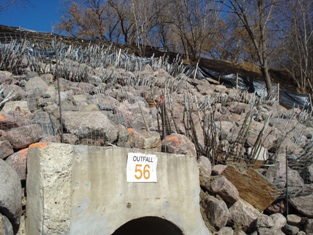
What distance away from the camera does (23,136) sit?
157 inches

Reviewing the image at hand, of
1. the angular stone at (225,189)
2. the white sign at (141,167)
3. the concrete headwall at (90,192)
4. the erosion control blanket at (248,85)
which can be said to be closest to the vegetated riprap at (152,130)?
the angular stone at (225,189)

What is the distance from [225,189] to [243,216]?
46cm

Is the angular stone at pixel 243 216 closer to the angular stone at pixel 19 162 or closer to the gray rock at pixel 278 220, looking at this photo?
the gray rock at pixel 278 220

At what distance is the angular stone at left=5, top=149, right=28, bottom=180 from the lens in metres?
3.53

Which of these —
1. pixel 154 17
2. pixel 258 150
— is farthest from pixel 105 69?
pixel 154 17

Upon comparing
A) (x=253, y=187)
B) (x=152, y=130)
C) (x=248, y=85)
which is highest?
(x=248, y=85)

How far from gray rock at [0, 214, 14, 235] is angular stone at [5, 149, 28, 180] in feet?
1.68

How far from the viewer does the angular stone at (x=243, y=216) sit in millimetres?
5230

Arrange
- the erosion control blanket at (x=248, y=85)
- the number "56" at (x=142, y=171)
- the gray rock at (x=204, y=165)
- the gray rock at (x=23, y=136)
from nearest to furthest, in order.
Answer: the gray rock at (x=23, y=136) < the number "56" at (x=142, y=171) < the gray rock at (x=204, y=165) < the erosion control blanket at (x=248, y=85)

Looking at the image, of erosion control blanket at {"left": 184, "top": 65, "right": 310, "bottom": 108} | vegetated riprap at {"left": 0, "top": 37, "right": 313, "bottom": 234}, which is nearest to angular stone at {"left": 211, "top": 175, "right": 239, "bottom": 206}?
vegetated riprap at {"left": 0, "top": 37, "right": 313, "bottom": 234}

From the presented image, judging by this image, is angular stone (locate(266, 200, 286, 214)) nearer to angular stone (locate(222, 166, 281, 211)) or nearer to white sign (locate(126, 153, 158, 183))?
angular stone (locate(222, 166, 281, 211))

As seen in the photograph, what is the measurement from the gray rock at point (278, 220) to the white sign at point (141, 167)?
6.96ft

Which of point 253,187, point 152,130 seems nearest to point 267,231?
point 253,187

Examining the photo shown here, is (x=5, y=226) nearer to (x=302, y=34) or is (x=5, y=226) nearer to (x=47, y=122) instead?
(x=47, y=122)
